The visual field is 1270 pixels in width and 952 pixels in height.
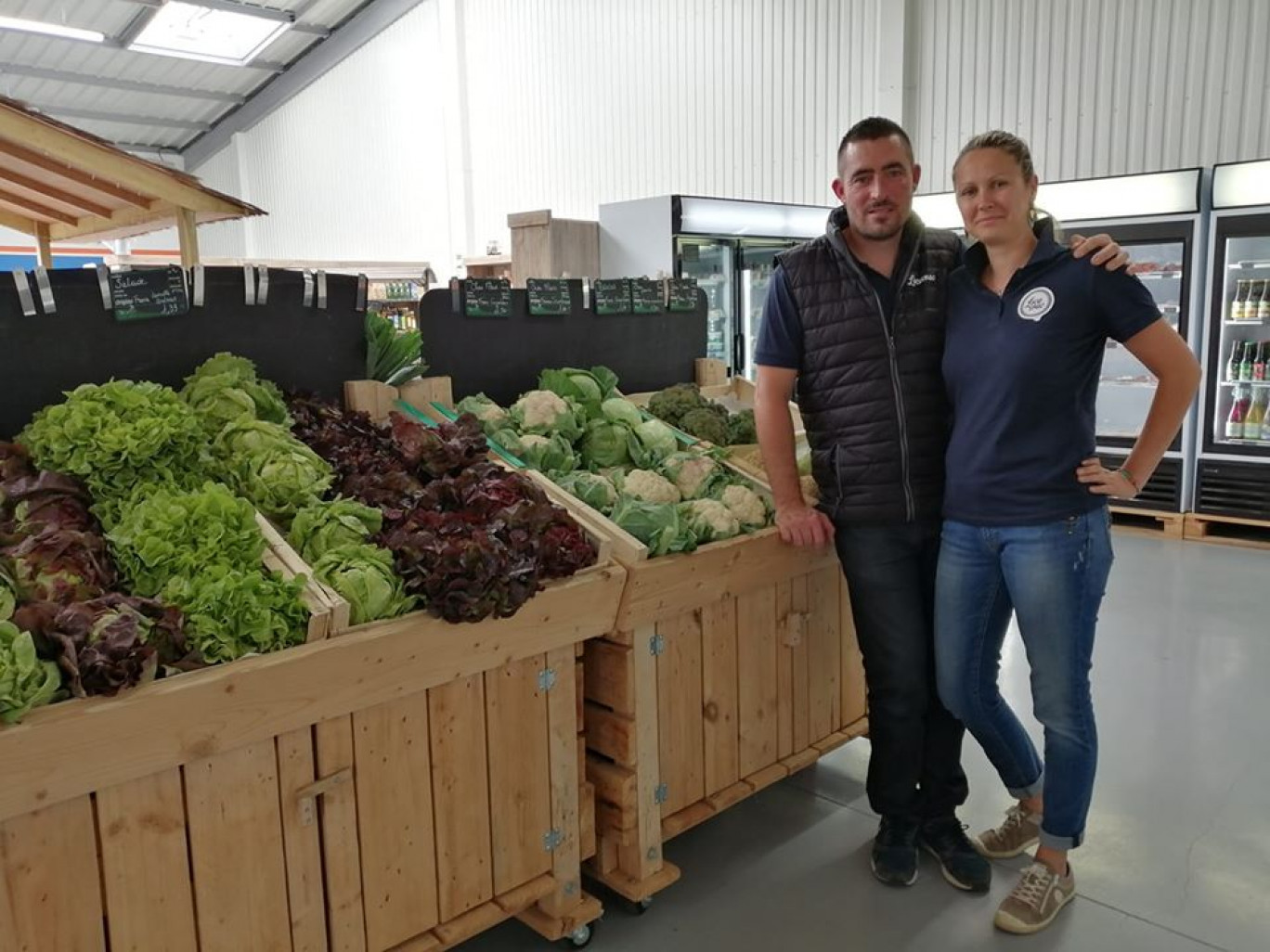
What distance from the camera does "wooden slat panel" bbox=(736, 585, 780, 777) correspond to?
292 centimetres

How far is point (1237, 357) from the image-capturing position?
267 inches

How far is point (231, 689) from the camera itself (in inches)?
71.9

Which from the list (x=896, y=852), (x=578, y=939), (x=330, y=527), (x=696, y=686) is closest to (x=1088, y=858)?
(x=896, y=852)

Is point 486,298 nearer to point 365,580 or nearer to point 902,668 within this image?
point 365,580

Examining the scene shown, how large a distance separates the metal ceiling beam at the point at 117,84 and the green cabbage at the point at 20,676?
1594cm

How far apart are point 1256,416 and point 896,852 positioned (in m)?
5.61

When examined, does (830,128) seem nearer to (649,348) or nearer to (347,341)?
(649,348)

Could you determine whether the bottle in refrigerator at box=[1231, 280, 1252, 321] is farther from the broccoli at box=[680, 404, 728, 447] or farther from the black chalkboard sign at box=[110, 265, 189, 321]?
the black chalkboard sign at box=[110, 265, 189, 321]

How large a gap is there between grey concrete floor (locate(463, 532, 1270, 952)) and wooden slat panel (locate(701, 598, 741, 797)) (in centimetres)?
27

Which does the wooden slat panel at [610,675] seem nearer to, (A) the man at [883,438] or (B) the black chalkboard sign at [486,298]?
(A) the man at [883,438]

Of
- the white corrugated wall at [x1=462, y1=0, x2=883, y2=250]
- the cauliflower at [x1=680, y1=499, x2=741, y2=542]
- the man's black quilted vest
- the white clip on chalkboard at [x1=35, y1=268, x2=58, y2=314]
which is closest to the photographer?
the white clip on chalkboard at [x1=35, y1=268, x2=58, y2=314]

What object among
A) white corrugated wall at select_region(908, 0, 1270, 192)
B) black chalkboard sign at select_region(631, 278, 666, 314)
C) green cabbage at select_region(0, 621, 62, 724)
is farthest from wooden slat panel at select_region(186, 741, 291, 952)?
white corrugated wall at select_region(908, 0, 1270, 192)

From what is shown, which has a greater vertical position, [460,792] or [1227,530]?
[460,792]

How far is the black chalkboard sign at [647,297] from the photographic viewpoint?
12.9ft
